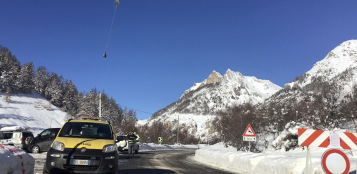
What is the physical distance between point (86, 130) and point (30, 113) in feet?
336

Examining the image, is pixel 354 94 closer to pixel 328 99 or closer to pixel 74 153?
pixel 328 99

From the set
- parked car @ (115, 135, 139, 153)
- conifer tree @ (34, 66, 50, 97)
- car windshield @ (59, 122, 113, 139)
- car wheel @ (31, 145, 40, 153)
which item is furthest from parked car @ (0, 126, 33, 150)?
conifer tree @ (34, 66, 50, 97)

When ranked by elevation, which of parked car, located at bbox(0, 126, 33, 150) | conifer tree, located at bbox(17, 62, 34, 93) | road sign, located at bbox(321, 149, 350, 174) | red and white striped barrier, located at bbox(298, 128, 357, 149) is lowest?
parked car, located at bbox(0, 126, 33, 150)

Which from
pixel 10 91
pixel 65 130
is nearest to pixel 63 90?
pixel 10 91

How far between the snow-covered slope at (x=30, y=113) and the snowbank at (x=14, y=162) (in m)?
81.4

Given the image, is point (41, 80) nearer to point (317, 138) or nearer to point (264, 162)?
point (264, 162)

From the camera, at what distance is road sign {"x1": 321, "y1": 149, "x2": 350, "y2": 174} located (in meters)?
6.50

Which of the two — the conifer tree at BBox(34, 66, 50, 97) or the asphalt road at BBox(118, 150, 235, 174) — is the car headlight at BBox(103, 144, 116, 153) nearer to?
the asphalt road at BBox(118, 150, 235, 174)

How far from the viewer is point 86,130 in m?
8.68

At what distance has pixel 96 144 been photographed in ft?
25.4

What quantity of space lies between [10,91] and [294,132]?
10953 centimetres

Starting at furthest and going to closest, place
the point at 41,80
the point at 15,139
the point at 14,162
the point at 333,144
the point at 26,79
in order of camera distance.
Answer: the point at 41,80, the point at 26,79, the point at 15,139, the point at 333,144, the point at 14,162

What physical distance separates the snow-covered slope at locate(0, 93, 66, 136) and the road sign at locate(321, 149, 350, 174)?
85.3m

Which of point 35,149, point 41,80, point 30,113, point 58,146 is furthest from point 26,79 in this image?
point 58,146
